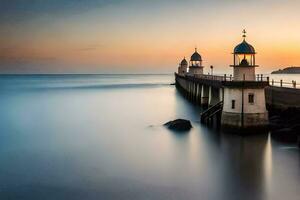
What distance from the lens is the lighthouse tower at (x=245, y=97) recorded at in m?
26.3

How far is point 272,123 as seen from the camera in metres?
28.0

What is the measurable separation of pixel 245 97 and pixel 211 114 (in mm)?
5733

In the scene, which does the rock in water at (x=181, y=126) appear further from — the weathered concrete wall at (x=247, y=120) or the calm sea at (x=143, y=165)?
the weathered concrete wall at (x=247, y=120)

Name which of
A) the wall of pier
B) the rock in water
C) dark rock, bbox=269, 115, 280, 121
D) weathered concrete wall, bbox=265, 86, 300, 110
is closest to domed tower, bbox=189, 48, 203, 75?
the wall of pier

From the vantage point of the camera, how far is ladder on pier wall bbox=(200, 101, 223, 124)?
1208 inches

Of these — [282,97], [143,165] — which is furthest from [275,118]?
[143,165]

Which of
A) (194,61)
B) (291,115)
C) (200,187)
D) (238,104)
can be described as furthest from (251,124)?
(194,61)

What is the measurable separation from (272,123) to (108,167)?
13373mm

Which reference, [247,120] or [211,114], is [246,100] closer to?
[247,120]

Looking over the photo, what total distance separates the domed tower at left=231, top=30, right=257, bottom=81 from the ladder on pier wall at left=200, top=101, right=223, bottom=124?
3.70 m

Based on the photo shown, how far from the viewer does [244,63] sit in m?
27.2

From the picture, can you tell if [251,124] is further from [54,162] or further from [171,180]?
[54,162]

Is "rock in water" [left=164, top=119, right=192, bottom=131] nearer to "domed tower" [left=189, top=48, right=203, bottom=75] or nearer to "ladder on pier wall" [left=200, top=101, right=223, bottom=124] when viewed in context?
"ladder on pier wall" [left=200, top=101, right=223, bottom=124]

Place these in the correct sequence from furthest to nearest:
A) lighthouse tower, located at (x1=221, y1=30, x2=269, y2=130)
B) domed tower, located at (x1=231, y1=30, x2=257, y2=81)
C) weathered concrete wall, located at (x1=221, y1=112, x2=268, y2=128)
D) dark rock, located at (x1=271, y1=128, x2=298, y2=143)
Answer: domed tower, located at (x1=231, y1=30, x2=257, y2=81) → weathered concrete wall, located at (x1=221, y1=112, x2=268, y2=128) → lighthouse tower, located at (x1=221, y1=30, x2=269, y2=130) → dark rock, located at (x1=271, y1=128, x2=298, y2=143)
